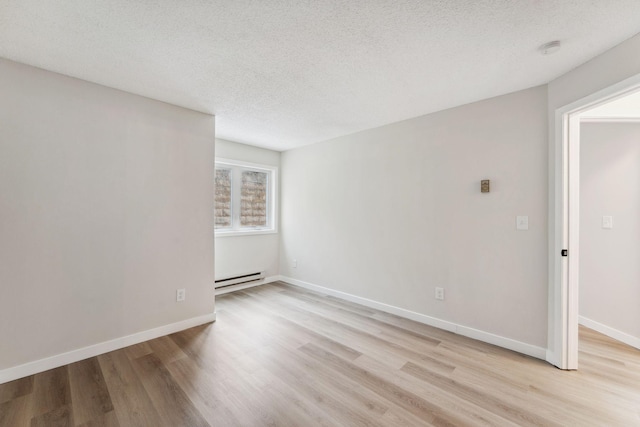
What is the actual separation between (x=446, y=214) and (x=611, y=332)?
2021 mm

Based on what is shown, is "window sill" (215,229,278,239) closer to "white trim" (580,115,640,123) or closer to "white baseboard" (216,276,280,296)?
"white baseboard" (216,276,280,296)

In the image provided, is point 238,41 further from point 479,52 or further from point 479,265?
point 479,265

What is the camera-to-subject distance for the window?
163 inches

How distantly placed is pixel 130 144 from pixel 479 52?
120 inches

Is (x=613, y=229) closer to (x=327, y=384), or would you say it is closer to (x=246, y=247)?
(x=327, y=384)

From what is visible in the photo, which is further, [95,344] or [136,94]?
[136,94]

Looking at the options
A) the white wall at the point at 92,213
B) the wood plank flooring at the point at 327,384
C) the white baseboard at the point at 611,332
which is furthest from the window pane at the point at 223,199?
the white baseboard at the point at 611,332

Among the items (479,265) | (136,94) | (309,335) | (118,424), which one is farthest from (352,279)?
(136,94)

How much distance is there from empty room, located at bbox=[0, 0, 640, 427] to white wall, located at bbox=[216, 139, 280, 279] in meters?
0.67

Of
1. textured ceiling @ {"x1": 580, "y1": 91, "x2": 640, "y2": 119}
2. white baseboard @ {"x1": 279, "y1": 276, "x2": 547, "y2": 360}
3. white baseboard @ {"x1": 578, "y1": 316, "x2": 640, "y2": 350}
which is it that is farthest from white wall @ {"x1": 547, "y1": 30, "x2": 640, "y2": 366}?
white baseboard @ {"x1": 578, "y1": 316, "x2": 640, "y2": 350}

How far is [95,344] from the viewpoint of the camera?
2312mm

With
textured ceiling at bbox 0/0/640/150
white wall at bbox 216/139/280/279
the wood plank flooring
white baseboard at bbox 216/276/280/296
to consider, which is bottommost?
the wood plank flooring

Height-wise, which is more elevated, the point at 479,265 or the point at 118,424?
the point at 479,265

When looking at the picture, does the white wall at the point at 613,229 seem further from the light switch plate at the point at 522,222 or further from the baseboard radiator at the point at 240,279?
the baseboard radiator at the point at 240,279
